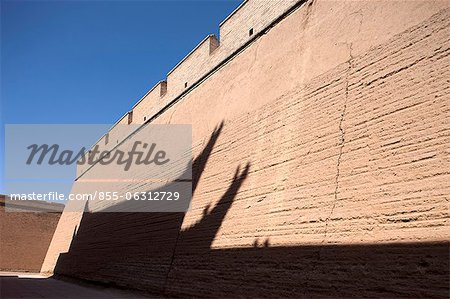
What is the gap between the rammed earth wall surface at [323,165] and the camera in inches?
179

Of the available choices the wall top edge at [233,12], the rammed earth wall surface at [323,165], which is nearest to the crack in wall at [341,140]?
the rammed earth wall surface at [323,165]

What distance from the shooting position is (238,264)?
668 centimetres

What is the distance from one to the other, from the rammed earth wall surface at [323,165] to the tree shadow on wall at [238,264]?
18mm

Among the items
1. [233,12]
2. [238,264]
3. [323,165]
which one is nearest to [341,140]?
[323,165]

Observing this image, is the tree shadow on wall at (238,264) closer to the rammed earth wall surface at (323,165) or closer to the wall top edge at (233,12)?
the rammed earth wall surface at (323,165)

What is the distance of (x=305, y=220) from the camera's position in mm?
5797

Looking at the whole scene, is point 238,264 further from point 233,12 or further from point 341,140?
point 233,12

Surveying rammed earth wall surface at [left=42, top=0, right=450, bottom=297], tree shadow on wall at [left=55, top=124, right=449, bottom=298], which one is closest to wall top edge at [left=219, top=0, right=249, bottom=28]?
rammed earth wall surface at [left=42, top=0, right=450, bottom=297]

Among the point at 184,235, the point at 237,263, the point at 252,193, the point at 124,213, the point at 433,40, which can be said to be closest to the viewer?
the point at 433,40

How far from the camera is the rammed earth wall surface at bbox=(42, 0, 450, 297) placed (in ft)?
14.9

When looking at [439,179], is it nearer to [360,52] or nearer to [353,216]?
[353,216]

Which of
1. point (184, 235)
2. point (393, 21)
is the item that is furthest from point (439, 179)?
point (184, 235)

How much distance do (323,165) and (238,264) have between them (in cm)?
209

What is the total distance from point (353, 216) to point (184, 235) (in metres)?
4.54
